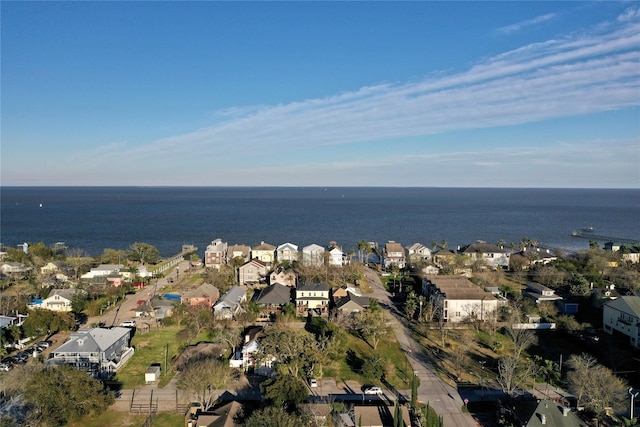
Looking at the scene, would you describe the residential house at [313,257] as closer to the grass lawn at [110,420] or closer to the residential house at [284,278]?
the residential house at [284,278]

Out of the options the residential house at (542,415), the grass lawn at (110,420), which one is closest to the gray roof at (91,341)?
the grass lawn at (110,420)

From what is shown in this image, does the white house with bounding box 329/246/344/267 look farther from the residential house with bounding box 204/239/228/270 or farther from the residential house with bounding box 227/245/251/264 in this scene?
the residential house with bounding box 204/239/228/270

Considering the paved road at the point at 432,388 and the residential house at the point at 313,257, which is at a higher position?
the residential house at the point at 313,257

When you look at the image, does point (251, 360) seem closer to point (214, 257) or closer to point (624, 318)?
point (624, 318)

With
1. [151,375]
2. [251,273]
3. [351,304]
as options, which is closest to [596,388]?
[351,304]

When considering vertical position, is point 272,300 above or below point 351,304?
below

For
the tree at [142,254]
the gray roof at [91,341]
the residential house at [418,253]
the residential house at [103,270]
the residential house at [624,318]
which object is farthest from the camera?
the tree at [142,254]
